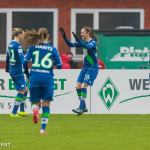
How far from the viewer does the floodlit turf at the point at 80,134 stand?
35.9 feet

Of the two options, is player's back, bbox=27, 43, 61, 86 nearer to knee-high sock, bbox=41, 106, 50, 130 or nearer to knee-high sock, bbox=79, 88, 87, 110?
knee-high sock, bbox=41, 106, 50, 130

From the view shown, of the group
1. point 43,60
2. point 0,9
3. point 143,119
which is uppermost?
point 0,9

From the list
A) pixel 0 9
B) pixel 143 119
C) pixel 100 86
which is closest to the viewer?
pixel 143 119

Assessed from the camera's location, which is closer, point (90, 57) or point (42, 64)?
point (42, 64)

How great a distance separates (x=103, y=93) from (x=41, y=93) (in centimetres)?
676

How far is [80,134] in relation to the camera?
504 inches

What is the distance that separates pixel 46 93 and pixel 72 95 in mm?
6867

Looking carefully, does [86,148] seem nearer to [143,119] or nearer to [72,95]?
[143,119]

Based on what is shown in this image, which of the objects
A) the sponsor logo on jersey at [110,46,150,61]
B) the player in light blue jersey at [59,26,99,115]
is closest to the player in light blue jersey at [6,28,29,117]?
the player in light blue jersey at [59,26,99,115]

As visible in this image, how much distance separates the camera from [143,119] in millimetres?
17031

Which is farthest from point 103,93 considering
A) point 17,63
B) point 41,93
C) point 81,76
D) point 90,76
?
point 41,93

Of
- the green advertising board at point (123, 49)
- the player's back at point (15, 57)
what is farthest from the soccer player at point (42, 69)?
the green advertising board at point (123, 49)

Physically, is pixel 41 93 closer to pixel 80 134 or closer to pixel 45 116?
pixel 45 116

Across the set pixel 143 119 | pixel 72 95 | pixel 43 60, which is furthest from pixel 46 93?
pixel 72 95
